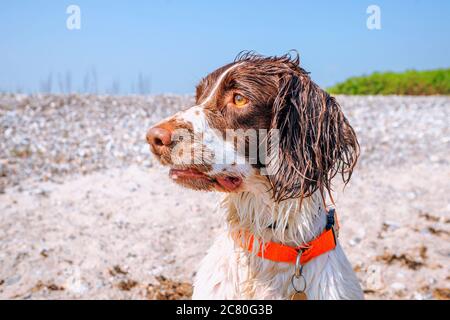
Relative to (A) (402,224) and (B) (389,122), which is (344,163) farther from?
(B) (389,122)

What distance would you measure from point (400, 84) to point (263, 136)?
21.6 meters

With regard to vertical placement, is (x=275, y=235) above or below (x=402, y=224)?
above

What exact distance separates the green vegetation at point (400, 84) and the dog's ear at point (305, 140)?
19850mm

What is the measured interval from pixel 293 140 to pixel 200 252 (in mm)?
3442

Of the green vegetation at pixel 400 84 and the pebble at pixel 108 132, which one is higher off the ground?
the green vegetation at pixel 400 84

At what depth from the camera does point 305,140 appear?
3203mm

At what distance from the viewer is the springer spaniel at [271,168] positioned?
123 inches

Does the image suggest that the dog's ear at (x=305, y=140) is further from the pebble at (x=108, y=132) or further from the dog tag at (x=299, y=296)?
the pebble at (x=108, y=132)

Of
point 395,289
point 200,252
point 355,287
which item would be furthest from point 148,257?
point 355,287

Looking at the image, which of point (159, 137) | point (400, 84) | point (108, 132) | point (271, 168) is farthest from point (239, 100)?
point (400, 84)

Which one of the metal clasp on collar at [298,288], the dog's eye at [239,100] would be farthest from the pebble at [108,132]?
the metal clasp on collar at [298,288]

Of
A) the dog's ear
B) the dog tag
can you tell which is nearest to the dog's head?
the dog's ear

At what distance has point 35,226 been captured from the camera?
6652mm

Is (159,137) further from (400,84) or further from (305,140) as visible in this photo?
(400,84)
